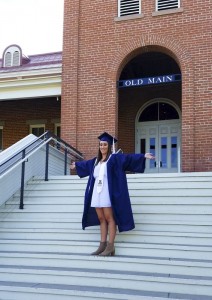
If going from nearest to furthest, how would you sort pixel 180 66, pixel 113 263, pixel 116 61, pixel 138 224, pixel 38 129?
pixel 113 263, pixel 138 224, pixel 180 66, pixel 116 61, pixel 38 129

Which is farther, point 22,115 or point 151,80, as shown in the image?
point 22,115

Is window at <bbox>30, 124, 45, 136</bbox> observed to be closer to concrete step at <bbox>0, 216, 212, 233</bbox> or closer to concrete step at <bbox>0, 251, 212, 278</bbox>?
concrete step at <bbox>0, 216, 212, 233</bbox>

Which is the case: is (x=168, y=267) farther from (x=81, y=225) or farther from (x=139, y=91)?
(x=139, y=91)

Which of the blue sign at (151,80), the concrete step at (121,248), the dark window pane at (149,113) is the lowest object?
the concrete step at (121,248)

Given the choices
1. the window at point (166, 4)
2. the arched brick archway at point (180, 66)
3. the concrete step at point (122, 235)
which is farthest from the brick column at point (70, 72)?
the concrete step at point (122, 235)

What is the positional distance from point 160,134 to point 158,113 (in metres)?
0.79

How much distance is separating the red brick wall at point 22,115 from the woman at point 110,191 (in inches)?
428

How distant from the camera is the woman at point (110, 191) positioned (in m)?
6.47

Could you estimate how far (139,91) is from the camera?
15.7 meters

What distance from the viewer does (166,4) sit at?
42.1ft

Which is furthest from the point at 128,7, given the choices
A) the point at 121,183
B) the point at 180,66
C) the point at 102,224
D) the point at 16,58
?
the point at 102,224

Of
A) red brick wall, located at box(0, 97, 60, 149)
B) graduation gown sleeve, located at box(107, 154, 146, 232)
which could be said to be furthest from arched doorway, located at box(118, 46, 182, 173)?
graduation gown sleeve, located at box(107, 154, 146, 232)

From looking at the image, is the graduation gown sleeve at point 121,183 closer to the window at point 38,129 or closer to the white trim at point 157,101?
the white trim at point 157,101

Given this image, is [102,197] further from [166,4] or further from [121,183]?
[166,4]
